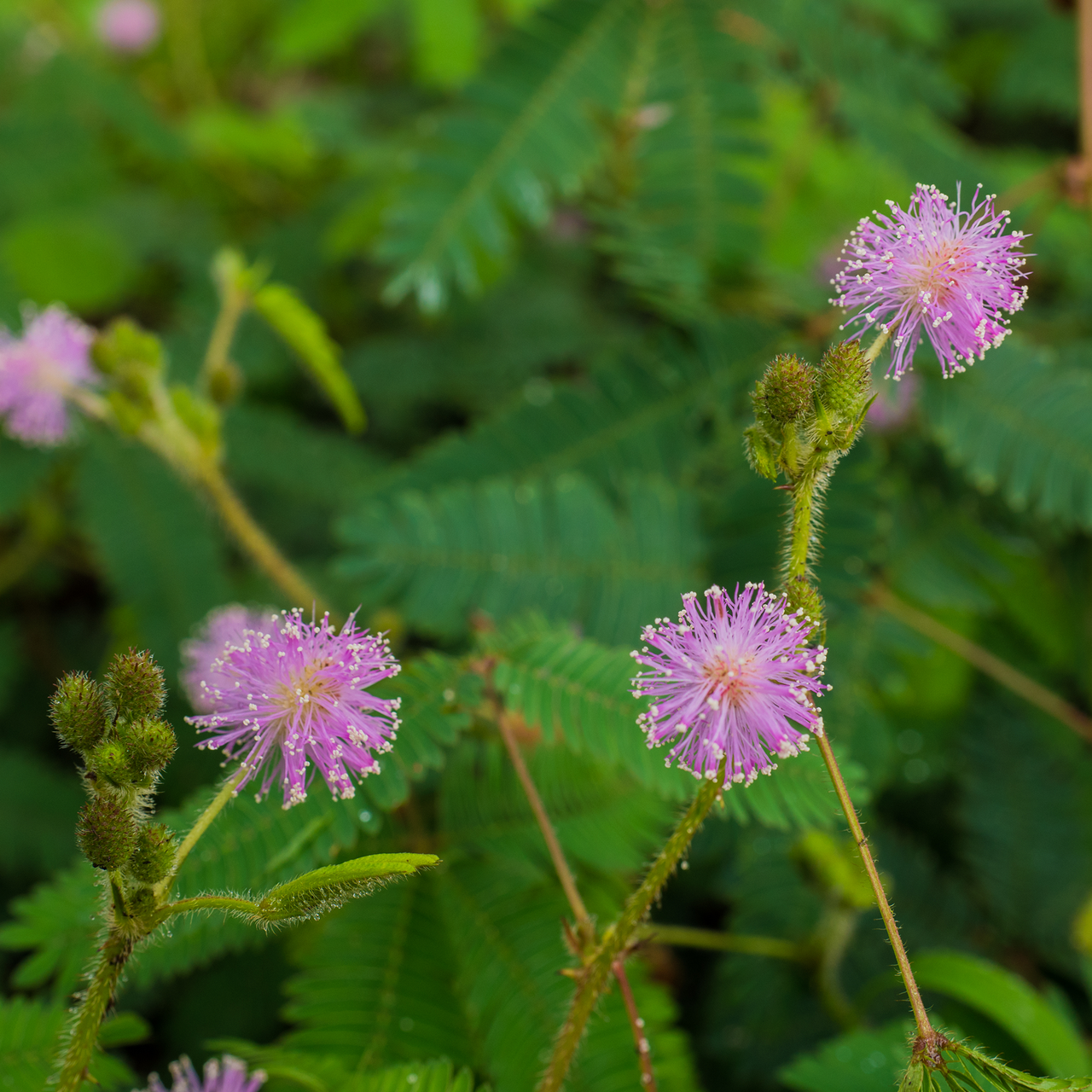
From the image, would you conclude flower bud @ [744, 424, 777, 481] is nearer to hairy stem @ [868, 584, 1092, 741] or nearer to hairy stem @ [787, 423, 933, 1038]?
hairy stem @ [787, 423, 933, 1038]

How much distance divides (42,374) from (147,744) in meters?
1.18

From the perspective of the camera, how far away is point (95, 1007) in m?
0.80

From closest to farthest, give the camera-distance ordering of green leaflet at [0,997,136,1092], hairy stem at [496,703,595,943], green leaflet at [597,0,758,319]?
1. hairy stem at [496,703,595,943]
2. green leaflet at [0,997,136,1092]
3. green leaflet at [597,0,758,319]

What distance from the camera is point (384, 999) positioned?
1285 millimetres

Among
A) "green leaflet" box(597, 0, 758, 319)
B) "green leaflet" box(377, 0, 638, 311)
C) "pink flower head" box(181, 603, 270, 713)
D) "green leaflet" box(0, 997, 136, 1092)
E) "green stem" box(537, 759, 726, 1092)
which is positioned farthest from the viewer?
"green leaflet" box(597, 0, 758, 319)

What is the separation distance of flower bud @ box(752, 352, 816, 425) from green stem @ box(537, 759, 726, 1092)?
32 centimetres

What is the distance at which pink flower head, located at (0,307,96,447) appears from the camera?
1683 millimetres

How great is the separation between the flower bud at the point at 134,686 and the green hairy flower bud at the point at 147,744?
0.01 meters

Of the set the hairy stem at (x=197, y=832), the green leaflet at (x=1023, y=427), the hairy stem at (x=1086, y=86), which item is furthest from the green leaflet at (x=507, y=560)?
the hairy stem at (x=1086, y=86)

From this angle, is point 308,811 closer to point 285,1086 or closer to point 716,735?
point 285,1086

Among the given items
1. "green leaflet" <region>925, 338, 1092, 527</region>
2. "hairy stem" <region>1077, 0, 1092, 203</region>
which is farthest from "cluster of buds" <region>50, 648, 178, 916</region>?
"hairy stem" <region>1077, 0, 1092, 203</region>

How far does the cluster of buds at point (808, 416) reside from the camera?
0.80m

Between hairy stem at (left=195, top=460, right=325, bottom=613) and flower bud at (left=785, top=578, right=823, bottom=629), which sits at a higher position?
hairy stem at (left=195, top=460, right=325, bottom=613)

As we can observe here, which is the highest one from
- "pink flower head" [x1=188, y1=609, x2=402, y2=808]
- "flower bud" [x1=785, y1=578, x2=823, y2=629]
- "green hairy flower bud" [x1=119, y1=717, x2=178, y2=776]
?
"flower bud" [x1=785, y1=578, x2=823, y2=629]
